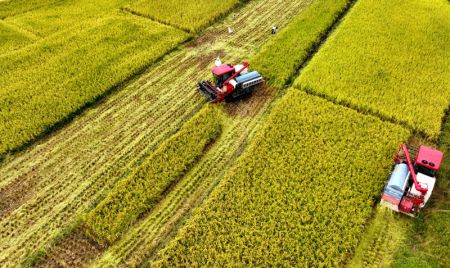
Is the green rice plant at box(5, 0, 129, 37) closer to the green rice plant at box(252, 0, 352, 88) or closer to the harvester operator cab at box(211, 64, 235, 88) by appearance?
the harvester operator cab at box(211, 64, 235, 88)

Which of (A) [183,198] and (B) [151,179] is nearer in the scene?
(A) [183,198]

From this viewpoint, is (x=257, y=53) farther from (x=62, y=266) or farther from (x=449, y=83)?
(x=62, y=266)

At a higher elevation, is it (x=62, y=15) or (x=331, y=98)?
(x=62, y=15)

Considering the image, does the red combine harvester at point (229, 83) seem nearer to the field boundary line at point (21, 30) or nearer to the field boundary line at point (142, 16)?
the field boundary line at point (142, 16)

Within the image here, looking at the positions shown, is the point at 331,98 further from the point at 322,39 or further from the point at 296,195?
the point at 322,39

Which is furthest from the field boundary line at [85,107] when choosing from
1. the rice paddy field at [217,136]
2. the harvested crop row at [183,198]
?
the harvested crop row at [183,198]

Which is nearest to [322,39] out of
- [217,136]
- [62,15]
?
[217,136]

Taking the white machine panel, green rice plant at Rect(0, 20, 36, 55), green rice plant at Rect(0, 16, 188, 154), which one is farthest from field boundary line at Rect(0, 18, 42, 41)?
the white machine panel
